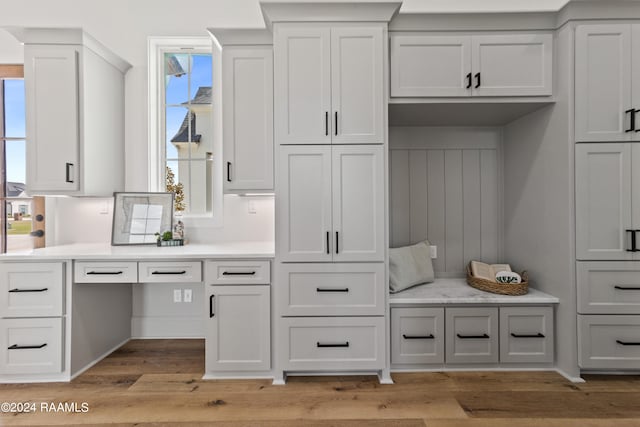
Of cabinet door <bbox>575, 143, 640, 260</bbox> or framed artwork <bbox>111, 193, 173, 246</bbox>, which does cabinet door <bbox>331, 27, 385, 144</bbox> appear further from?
framed artwork <bbox>111, 193, 173, 246</bbox>

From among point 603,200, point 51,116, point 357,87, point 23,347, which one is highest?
point 357,87

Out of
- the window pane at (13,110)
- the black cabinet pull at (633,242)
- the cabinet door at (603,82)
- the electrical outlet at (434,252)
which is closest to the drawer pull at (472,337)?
the electrical outlet at (434,252)

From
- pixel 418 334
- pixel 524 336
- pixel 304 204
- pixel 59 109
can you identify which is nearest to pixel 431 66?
pixel 304 204

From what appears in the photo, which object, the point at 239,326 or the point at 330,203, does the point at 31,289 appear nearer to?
the point at 239,326

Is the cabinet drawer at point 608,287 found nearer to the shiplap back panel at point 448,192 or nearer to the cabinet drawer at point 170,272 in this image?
the shiplap back panel at point 448,192

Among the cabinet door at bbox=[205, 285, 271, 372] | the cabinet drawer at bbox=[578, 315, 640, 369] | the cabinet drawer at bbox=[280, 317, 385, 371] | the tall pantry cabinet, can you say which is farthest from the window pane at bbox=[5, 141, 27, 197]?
the cabinet drawer at bbox=[578, 315, 640, 369]

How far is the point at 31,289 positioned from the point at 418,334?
8.50 ft

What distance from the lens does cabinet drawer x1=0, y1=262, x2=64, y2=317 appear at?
2234 millimetres

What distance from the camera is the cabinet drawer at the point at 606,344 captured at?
2209 mm

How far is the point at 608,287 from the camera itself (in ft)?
7.23

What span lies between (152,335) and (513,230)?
321 cm

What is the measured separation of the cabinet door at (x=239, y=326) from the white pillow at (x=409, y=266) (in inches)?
36.5

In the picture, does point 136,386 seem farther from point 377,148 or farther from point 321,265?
point 377,148

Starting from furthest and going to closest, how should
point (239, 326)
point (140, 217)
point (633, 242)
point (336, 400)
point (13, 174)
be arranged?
point (13, 174)
point (140, 217)
point (239, 326)
point (633, 242)
point (336, 400)
